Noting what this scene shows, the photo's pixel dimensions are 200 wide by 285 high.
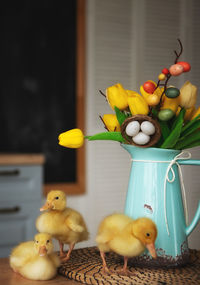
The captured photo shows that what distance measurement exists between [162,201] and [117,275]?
17cm

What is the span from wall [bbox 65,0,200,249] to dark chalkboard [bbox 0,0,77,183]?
0.16 metres

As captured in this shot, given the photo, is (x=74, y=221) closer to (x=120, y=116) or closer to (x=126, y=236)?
(x=126, y=236)

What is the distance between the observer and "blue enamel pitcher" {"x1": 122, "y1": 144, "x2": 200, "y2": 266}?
833 mm

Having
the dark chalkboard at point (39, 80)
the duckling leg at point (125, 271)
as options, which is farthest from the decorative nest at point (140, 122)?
the dark chalkboard at point (39, 80)

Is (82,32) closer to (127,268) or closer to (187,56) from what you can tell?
(187,56)

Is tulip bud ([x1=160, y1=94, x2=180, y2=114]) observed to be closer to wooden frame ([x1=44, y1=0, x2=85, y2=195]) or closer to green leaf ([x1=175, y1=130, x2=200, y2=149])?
green leaf ([x1=175, y1=130, x2=200, y2=149])

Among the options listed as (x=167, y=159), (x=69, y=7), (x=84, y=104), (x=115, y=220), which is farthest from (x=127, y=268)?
(x=69, y=7)

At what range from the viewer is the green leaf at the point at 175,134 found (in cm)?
82

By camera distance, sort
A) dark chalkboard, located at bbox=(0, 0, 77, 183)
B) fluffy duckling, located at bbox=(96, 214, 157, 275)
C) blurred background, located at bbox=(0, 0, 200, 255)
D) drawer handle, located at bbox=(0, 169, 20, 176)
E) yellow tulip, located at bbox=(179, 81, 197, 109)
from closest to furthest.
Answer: fluffy duckling, located at bbox=(96, 214, 157, 275) < yellow tulip, located at bbox=(179, 81, 197, 109) < drawer handle, located at bbox=(0, 169, 20, 176) < dark chalkboard, located at bbox=(0, 0, 77, 183) < blurred background, located at bbox=(0, 0, 200, 255)

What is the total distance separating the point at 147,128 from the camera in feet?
2.64

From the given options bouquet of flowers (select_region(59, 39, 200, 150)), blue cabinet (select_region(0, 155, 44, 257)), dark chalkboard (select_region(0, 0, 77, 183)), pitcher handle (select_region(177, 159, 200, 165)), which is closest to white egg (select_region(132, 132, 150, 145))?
bouquet of flowers (select_region(59, 39, 200, 150))

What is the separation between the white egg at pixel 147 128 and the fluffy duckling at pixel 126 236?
173mm

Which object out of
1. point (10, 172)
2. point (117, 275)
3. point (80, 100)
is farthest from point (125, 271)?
point (80, 100)

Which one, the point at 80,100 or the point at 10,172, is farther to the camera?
the point at 80,100
